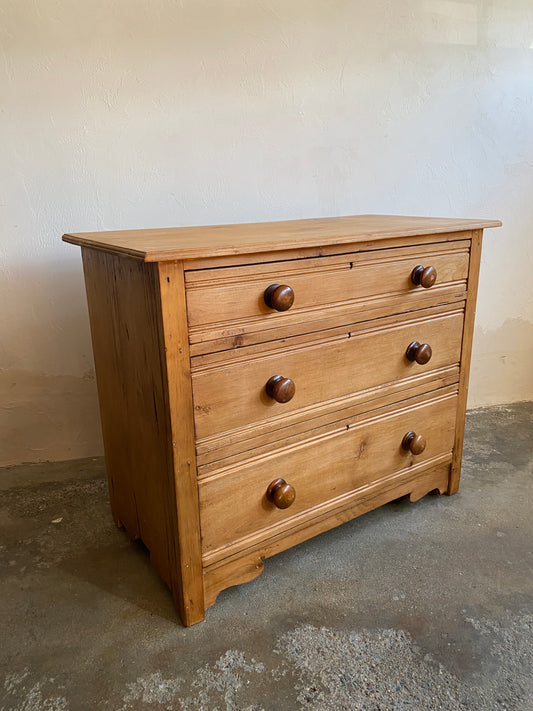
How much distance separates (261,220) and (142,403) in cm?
104

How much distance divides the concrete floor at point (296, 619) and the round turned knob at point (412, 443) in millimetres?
265

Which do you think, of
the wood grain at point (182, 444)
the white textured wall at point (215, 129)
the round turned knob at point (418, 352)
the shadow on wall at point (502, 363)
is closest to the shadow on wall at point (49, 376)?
the white textured wall at point (215, 129)

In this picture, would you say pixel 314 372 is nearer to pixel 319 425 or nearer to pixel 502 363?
pixel 319 425

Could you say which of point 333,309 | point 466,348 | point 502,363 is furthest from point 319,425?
point 502,363

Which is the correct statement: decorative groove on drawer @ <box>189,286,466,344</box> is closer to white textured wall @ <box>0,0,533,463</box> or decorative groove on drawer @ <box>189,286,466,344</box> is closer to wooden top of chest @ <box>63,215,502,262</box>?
wooden top of chest @ <box>63,215,502,262</box>

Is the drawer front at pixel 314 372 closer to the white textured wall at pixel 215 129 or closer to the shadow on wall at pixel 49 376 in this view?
the white textured wall at pixel 215 129

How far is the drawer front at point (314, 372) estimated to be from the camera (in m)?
1.25

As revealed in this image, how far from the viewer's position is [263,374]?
1304mm

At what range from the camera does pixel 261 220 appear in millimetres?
2070

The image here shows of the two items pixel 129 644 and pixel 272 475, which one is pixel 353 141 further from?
pixel 129 644

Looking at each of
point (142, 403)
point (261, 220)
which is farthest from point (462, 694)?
point (261, 220)

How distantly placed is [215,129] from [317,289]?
929 mm

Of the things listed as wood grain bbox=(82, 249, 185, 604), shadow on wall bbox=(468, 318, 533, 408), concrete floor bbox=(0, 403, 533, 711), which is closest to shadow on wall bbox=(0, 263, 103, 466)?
concrete floor bbox=(0, 403, 533, 711)

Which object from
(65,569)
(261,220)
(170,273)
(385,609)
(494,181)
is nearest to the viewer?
(170,273)
